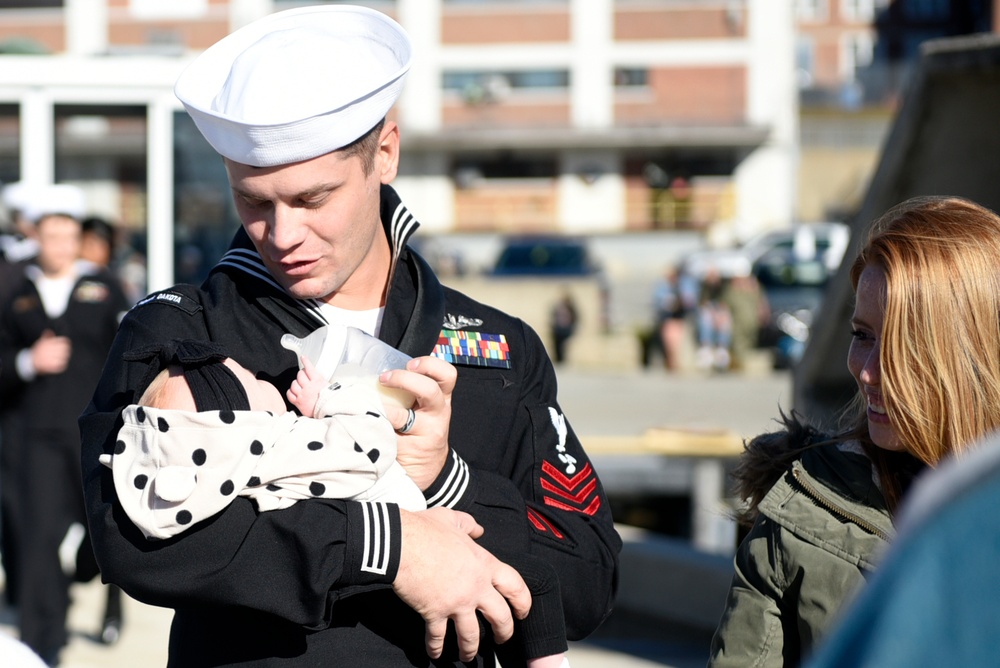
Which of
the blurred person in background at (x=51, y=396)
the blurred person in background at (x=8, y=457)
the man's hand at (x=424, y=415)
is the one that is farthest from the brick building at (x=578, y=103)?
the man's hand at (x=424, y=415)

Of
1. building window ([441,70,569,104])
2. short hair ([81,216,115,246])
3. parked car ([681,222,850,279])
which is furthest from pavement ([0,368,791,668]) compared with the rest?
building window ([441,70,569,104])

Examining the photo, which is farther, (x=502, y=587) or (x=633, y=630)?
(x=633, y=630)

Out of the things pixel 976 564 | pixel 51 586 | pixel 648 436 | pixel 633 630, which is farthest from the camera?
pixel 648 436

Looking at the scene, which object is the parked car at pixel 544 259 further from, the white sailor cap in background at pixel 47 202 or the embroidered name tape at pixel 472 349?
the embroidered name tape at pixel 472 349

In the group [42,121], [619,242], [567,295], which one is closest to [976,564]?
[42,121]

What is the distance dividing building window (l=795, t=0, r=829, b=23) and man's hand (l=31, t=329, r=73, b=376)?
56.4m

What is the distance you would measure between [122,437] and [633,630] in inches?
205

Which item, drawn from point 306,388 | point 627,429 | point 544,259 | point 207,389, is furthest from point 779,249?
point 207,389

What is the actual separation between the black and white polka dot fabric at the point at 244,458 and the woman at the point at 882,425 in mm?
683

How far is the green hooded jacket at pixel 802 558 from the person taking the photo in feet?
6.60

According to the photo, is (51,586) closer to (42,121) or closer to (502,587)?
(42,121)

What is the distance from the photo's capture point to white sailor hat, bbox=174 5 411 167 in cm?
194

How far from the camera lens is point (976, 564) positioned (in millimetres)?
835

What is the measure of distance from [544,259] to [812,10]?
35.7 m
